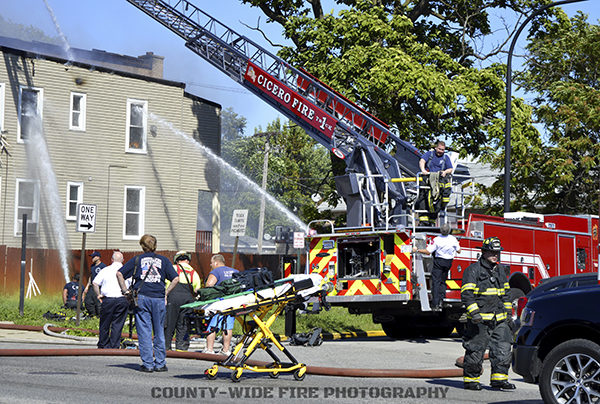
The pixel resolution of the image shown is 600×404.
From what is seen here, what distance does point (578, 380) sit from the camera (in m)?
7.69

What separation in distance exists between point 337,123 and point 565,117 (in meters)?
10.2

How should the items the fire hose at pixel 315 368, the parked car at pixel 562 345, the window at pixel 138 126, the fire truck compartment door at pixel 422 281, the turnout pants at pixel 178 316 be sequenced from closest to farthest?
1. the parked car at pixel 562 345
2. the fire hose at pixel 315 368
3. the turnout pants at pixel 178 316
4. the fire truck compartment door at pixel 422 281
5. the window at pixel 138 126

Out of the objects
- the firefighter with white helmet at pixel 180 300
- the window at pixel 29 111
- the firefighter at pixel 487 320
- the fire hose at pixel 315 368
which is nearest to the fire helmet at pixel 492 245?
the firefighter at pixel 487 320

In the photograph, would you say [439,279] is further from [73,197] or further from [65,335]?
[73,197]

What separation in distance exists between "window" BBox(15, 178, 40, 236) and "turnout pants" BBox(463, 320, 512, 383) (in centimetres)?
2037

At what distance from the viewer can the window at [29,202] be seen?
27.6 meters

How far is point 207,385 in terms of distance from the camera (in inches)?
385

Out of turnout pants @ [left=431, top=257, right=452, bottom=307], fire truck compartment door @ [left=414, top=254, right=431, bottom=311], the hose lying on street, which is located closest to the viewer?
fire truck compartment door @ [left=414, top=254, right=431, bottom=311]

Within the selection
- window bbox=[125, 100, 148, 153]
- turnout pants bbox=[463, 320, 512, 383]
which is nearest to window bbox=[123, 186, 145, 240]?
window bbox=[125, 100, 148, 153]

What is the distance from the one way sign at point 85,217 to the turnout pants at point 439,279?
6594 mm

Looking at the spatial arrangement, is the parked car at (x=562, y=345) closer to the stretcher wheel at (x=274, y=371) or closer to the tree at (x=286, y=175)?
the stretcher wheel at (x=274, y=371)

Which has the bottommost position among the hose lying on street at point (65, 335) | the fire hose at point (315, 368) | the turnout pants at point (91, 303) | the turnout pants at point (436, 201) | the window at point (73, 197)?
the hose lying on street at point (65, 335)

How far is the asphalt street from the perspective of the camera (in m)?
8.84

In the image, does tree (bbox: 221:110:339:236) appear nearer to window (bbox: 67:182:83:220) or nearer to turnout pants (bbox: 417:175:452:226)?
window (bbox: 67:182:83:220)
